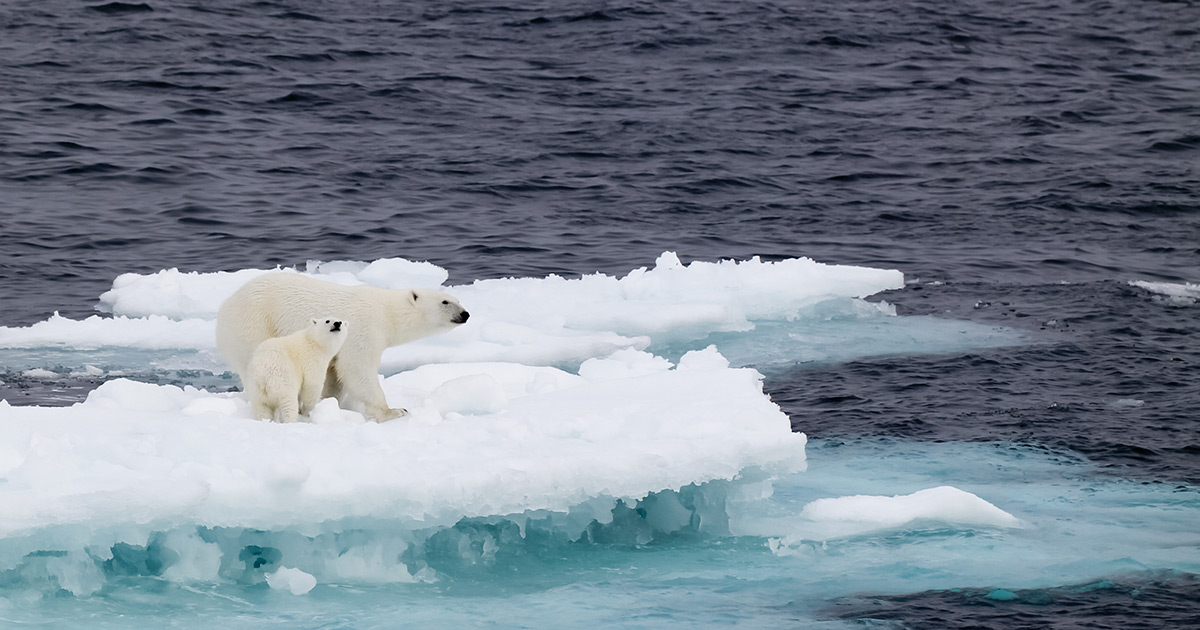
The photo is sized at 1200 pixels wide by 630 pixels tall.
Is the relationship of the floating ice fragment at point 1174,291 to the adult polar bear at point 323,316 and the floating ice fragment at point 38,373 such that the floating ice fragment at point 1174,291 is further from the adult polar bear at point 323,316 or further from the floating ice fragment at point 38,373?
the floating ice fragment at point 38,373

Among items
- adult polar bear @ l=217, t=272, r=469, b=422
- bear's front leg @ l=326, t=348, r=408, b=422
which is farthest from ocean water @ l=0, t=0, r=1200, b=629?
adult polar bear @ l=217, t=272, r=469, b=422

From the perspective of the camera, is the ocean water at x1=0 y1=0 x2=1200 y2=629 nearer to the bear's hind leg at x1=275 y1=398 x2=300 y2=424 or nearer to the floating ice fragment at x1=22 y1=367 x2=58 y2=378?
the floating ice fragment at x1=22 y1=367 x2=58 y2=378

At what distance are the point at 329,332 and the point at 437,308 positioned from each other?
922mm

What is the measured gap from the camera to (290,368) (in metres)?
5.91

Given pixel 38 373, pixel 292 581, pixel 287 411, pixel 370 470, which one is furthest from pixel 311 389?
pixel 38 373

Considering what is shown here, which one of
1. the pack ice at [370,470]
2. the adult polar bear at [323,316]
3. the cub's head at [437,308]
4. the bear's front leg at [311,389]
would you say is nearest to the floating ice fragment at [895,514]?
the pack ice at [370,470]

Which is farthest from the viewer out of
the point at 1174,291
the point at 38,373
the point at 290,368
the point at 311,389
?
the point at 1174,291

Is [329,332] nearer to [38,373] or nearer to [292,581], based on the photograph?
[292,581]

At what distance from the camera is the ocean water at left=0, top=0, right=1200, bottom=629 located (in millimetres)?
5809

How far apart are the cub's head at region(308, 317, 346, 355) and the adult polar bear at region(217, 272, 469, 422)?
26 cm

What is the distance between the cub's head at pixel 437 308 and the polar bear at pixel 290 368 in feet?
2.36

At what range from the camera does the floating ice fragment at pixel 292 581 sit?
206 inches

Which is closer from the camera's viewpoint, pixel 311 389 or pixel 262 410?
pixel 262 410

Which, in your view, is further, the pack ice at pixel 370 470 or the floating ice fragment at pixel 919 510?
the floating ice fragment at pixel 919 510
